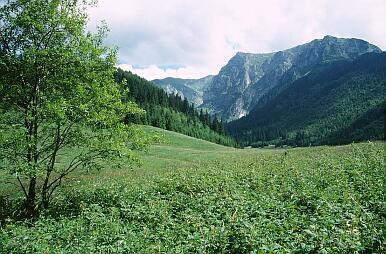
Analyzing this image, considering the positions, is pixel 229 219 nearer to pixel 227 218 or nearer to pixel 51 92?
pixel 227 218

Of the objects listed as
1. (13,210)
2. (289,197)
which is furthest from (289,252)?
(13,210)

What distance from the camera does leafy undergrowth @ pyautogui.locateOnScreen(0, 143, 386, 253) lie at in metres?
9.42

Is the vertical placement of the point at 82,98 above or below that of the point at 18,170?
above

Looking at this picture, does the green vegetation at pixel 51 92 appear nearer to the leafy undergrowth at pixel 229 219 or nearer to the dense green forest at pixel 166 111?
the leafy undergrowth at pixel 229 219

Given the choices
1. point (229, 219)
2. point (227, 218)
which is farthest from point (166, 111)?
point (229, 219)

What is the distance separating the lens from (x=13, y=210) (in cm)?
1862

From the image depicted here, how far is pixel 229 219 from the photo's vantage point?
→ 12.3 m

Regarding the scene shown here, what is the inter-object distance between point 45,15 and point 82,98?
16.5 ft

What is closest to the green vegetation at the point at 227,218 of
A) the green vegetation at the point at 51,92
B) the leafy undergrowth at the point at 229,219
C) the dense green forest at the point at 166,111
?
the leafy undergrowth at the point at 229,219

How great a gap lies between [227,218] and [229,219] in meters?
0.20

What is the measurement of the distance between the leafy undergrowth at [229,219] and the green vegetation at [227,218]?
37mm

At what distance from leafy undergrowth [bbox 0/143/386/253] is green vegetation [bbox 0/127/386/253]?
0.12 ft

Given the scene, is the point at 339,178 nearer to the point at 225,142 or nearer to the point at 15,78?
the point at 15,78

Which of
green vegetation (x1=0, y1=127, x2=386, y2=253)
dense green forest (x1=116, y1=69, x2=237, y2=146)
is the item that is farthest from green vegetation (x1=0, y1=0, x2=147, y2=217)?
dense green forest (x1=116, y1=69, x2=237, y2=146)
